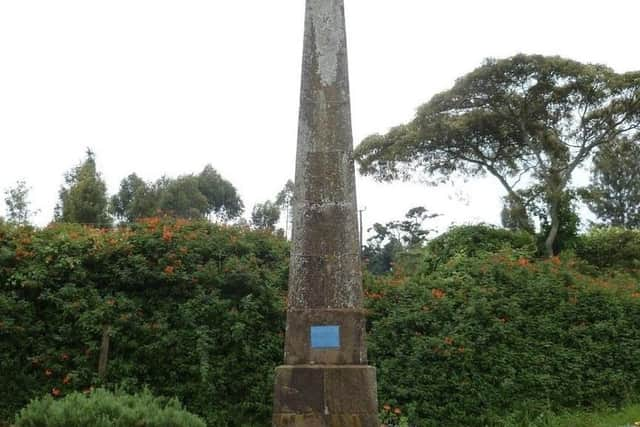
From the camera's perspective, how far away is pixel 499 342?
951 cm

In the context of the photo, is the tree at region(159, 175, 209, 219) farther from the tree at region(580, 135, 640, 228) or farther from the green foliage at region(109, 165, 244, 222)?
the tree at region(580, 135, 640, 228)

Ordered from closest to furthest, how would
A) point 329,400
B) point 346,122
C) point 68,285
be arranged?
1. point 329,400
2. point 346,122
3. point 68,285

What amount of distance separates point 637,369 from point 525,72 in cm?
1249

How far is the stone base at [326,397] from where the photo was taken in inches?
218

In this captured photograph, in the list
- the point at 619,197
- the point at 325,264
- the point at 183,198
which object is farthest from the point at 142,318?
the point at 619,197

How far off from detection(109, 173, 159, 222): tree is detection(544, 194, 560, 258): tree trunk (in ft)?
84.6

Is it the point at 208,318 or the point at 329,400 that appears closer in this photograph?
the point at 329,400

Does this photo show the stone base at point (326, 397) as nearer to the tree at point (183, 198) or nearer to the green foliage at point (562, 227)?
the green foliage at point (562, 227)

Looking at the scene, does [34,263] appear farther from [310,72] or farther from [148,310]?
[310,72]

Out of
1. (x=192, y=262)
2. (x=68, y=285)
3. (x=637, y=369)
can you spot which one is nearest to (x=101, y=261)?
(x=68, y=285)

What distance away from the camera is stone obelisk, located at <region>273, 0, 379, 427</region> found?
559 cm

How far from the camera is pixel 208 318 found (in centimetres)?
866

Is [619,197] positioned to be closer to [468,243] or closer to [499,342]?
[468,243]

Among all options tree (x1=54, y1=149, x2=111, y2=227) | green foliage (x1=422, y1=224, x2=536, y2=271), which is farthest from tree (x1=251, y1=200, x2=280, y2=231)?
green foliage (x1=422, y1=224, x2=536, y2=271)
